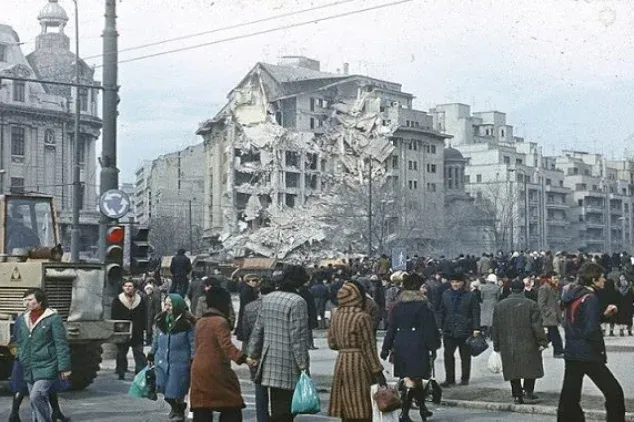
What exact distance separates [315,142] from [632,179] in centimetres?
6219

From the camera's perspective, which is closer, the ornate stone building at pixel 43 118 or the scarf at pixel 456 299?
the scarf at pixel 456 299

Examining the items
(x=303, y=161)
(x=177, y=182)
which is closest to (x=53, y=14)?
(x=303, y=161)

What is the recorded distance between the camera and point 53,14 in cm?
10100

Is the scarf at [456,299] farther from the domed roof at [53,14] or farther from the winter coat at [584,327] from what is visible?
the domed roof at [53,14]

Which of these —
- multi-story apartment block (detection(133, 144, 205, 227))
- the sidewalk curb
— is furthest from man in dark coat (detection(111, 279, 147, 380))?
multi-story apartment block (detection(133, 144, 205, 227))

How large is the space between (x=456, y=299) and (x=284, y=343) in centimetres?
775

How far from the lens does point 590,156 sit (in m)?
152

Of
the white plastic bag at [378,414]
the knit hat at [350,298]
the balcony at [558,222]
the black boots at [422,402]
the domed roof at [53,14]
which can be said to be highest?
the domed roof at [53,14]

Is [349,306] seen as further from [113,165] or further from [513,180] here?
[513,180]

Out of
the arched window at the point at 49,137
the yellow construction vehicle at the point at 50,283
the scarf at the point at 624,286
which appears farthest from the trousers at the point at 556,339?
the arched window at the point at 49,137

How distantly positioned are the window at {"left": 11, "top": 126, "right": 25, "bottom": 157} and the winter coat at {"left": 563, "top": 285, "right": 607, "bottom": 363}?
88.2 metres

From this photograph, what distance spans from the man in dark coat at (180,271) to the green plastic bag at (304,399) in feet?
65.7

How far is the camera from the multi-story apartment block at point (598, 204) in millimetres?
139250

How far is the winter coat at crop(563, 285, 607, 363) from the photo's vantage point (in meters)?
11.7
